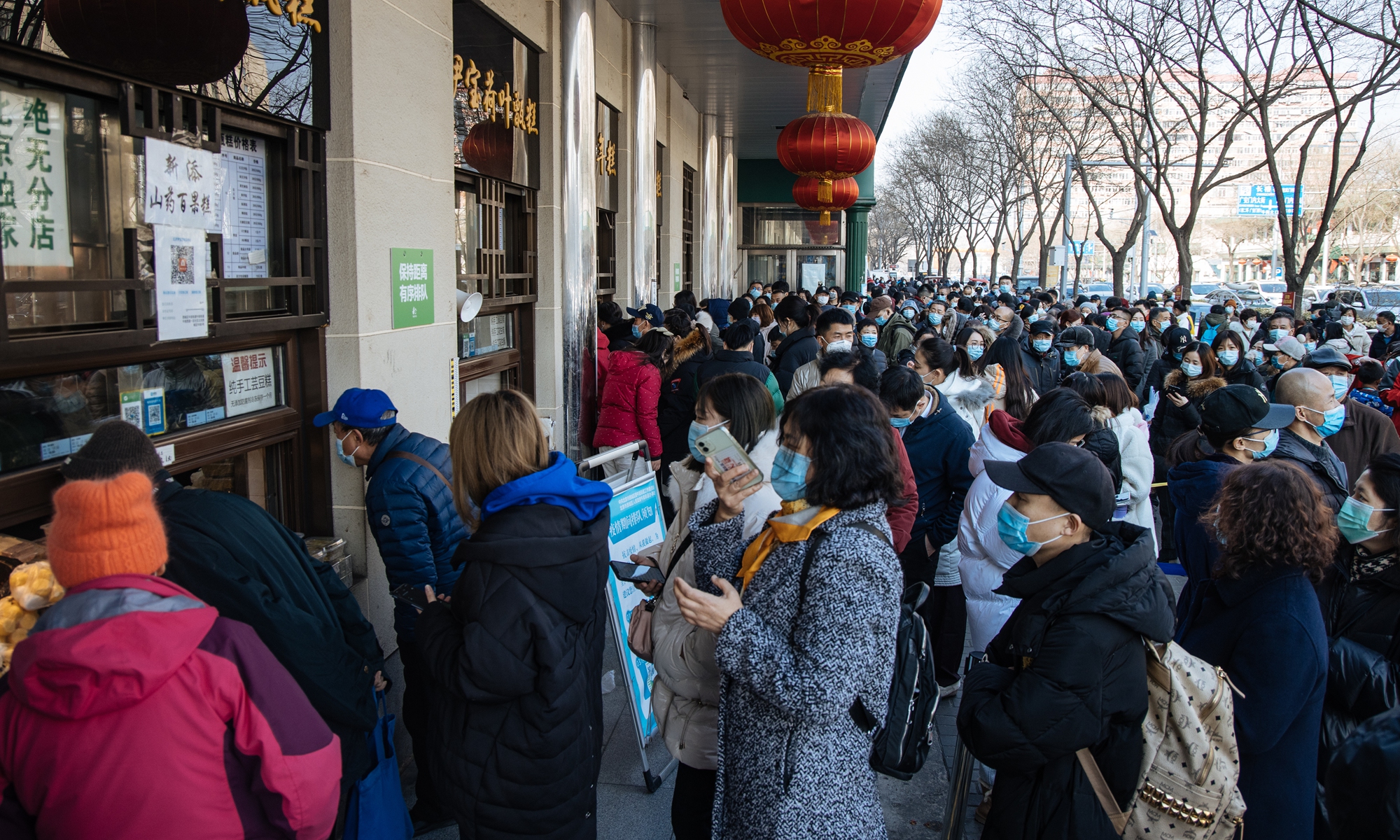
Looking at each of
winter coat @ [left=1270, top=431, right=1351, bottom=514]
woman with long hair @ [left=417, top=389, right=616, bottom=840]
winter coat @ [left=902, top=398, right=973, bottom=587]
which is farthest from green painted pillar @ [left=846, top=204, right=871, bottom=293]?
woman with long hair @ [left=417, top=389, right=616, bottom=840]

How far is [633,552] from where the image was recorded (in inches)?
169

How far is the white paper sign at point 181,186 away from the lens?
3.23 m

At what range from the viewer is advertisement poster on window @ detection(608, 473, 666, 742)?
13.5 ft

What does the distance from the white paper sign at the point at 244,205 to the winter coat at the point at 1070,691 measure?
3.15 m

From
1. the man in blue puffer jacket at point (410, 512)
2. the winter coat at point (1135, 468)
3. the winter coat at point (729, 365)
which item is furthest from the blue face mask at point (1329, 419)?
the man in blue puffer jacket at point (410, 512)

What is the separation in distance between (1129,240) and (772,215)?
986cm

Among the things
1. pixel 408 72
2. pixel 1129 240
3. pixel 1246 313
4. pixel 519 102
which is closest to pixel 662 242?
pixel 519 102

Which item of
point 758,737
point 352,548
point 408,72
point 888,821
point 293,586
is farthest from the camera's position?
point 408,72

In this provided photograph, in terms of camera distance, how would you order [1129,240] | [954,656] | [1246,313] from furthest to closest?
[1129,240]
[1246,313]
[954,656]

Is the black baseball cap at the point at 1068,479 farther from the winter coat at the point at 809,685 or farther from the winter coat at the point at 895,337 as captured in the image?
the winter coat at the point at 895,337

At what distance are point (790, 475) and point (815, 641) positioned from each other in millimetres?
463

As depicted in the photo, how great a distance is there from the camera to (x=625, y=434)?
719 centimetres

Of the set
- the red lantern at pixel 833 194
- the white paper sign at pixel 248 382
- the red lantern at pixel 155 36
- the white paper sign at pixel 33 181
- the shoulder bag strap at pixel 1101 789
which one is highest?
the red lantern at pixel 833 194

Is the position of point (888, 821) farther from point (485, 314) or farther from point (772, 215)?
point (772, 215)
